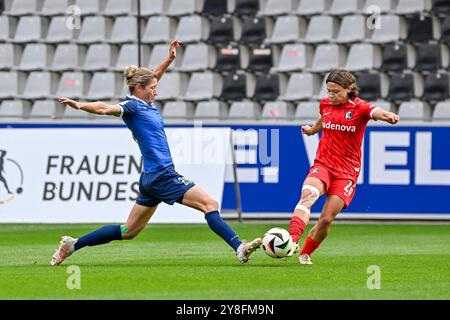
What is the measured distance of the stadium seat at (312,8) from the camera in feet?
80.5

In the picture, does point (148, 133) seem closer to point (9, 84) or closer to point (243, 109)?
point (243, 109)

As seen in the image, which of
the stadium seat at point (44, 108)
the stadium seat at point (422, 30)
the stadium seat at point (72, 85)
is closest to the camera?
the stadium seat at point (422, 30)

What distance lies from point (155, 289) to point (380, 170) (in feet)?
32.7

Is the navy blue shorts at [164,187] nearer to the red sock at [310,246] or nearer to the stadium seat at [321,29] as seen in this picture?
the red sock at [310,246]

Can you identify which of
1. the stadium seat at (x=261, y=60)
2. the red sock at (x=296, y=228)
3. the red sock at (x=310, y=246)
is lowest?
the red sock at (x=310, y=246)

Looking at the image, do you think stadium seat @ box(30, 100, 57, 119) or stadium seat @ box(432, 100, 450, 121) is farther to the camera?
stadium seat @ box(30, 100, 57, 119)

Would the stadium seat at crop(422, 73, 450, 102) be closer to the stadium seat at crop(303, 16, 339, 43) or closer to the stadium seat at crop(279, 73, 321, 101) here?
the stadium seat at crop(279, 73, 321, 101)

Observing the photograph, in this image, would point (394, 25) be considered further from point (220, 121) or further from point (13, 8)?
point (13, 8)

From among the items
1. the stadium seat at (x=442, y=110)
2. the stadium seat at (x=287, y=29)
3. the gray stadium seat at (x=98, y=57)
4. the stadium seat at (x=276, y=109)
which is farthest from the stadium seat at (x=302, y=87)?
the gray stadium seat at (x=98, y=57)

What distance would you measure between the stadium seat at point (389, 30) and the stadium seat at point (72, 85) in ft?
19.7

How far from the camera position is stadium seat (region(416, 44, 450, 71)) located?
75.8 feet

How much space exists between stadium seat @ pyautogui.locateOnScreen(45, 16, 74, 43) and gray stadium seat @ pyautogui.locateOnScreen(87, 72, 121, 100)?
134 centimetres

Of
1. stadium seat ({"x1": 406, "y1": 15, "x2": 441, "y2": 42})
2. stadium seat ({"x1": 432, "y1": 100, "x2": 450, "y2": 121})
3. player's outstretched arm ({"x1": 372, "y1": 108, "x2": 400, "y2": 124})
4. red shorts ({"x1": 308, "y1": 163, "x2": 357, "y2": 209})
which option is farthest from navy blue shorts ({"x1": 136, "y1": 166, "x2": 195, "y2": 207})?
stadium seat ({"x1": 406, "y1": 15, "x2": 441, "y2": 42})
